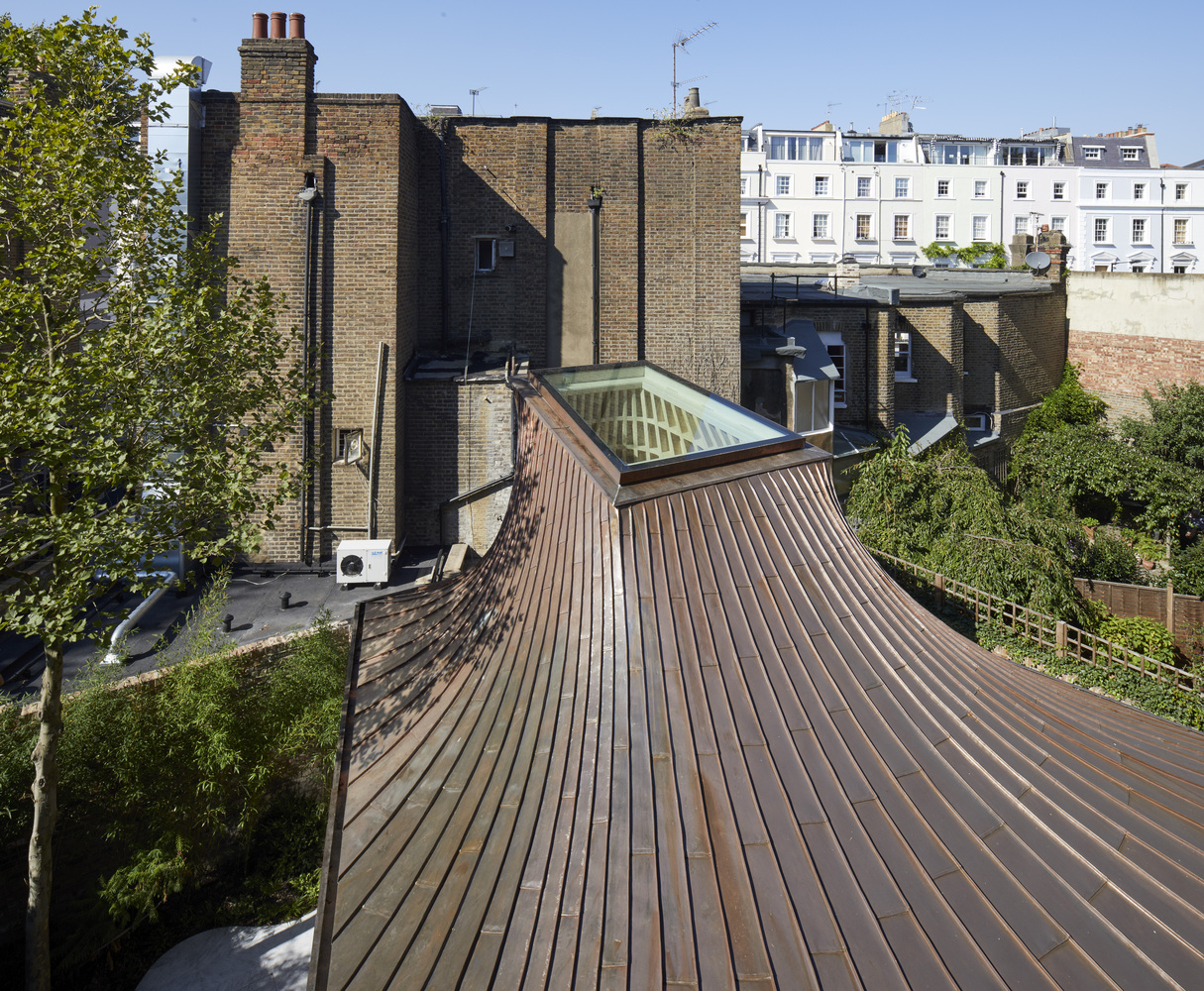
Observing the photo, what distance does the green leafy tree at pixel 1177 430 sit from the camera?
70.8ft

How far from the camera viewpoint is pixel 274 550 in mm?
15258

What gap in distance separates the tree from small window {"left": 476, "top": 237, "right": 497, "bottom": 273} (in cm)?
1007

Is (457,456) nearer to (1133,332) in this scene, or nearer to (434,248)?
(434,248)

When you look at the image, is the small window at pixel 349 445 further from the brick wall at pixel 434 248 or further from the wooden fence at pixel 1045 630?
the wooden fence at pixel 1045 630

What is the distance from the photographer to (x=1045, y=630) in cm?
1204

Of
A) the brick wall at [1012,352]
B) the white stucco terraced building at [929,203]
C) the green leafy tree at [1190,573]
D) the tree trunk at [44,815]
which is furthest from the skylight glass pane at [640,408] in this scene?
the white stucco terraced building at [929,203]

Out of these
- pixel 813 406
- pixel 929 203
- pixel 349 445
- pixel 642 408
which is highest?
pixel 929 203

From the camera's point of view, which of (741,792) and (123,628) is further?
(123,628)

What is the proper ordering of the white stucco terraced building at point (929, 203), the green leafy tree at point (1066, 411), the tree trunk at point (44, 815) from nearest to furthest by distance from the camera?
the tree trunk at point (44, 815) → the green leafy tree at point (1066, 411) → the white stucco terraced building at point (929, 203)

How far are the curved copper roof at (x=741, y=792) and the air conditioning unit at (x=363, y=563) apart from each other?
672 centimetres

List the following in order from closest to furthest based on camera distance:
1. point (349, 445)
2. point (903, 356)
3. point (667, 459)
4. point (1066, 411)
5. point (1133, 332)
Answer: point (667, 459) → point (349, 445) → point (903, 356) → point (1133, 332) → point (1066, 411)

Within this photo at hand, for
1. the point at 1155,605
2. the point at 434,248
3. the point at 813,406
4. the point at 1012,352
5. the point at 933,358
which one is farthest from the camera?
the point at 1012,352

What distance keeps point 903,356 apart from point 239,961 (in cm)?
2145

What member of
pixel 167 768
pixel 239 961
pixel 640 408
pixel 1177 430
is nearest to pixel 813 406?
pixel 1177 430
